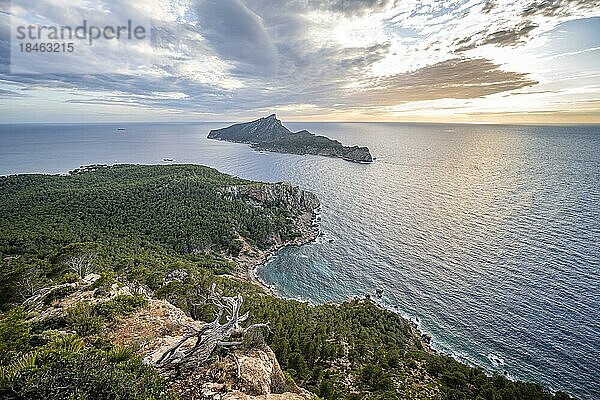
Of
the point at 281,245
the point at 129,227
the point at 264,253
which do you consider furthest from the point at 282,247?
the point at 129,227

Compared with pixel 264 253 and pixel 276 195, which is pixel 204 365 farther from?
pixel 276 195

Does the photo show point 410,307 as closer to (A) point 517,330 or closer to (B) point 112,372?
(A) point 517,330

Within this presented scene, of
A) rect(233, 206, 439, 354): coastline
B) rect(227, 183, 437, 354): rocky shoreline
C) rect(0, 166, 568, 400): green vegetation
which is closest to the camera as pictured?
rect(0, 166, 568, 400): green vegetation

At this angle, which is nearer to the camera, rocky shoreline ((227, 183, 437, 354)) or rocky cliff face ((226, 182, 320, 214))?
rocky shoreline ((227, 183, 437, 354))

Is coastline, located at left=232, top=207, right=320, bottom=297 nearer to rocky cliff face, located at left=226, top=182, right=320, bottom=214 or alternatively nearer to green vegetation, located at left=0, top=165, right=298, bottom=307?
green vegetation, located at left=0, top=165, right=298, bottom=307

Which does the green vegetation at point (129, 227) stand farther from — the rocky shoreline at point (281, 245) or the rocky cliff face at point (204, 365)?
the rocky cliff face at point (204, 365)

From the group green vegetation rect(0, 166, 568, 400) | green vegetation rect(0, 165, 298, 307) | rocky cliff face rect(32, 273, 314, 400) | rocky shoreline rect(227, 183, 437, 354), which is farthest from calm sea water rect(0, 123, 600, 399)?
rocky cliff face rect(32, 273, 314, 400)

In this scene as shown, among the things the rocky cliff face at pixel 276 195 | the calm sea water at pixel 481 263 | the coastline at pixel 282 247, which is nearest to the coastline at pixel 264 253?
the coastline at pixel 282 247

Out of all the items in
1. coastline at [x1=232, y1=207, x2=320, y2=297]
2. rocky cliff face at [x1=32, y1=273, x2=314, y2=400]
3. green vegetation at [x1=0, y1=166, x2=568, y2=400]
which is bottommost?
coastline at [x1=232, y1=207, x2=320, y2=297]
